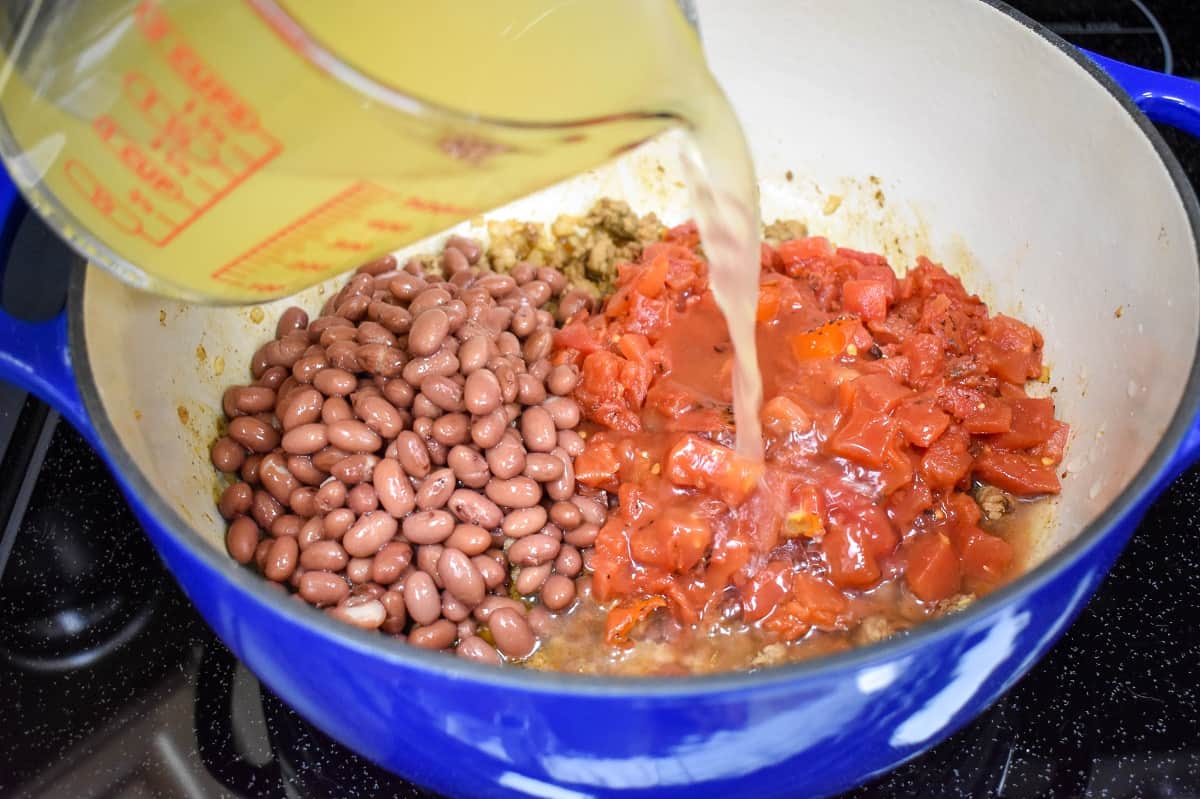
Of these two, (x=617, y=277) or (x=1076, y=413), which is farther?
(x=617, y=277)

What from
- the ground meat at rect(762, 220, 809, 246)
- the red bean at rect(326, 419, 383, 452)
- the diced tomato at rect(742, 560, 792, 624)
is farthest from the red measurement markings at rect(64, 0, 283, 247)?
the ground meat at rect(762, 220, 809, 246)

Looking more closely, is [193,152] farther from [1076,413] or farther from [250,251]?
[1076,413]

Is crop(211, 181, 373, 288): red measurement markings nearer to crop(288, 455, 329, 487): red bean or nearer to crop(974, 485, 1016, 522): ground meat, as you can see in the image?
crop(288, 455, 329, 487): red bean

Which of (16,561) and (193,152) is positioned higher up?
(193,152)

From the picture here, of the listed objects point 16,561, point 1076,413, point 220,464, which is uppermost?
point 1076,413

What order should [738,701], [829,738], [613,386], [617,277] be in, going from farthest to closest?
[617,277] < [613,386] < [829,738] < [738,701]

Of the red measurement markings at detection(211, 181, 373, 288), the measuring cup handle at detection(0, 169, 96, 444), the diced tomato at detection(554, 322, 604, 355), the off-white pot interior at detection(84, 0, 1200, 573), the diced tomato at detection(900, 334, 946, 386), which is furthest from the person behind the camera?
the diced tomato at detection(554, 322, 604, 355)

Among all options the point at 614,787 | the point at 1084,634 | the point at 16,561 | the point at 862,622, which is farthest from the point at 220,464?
the point at 1084,634
